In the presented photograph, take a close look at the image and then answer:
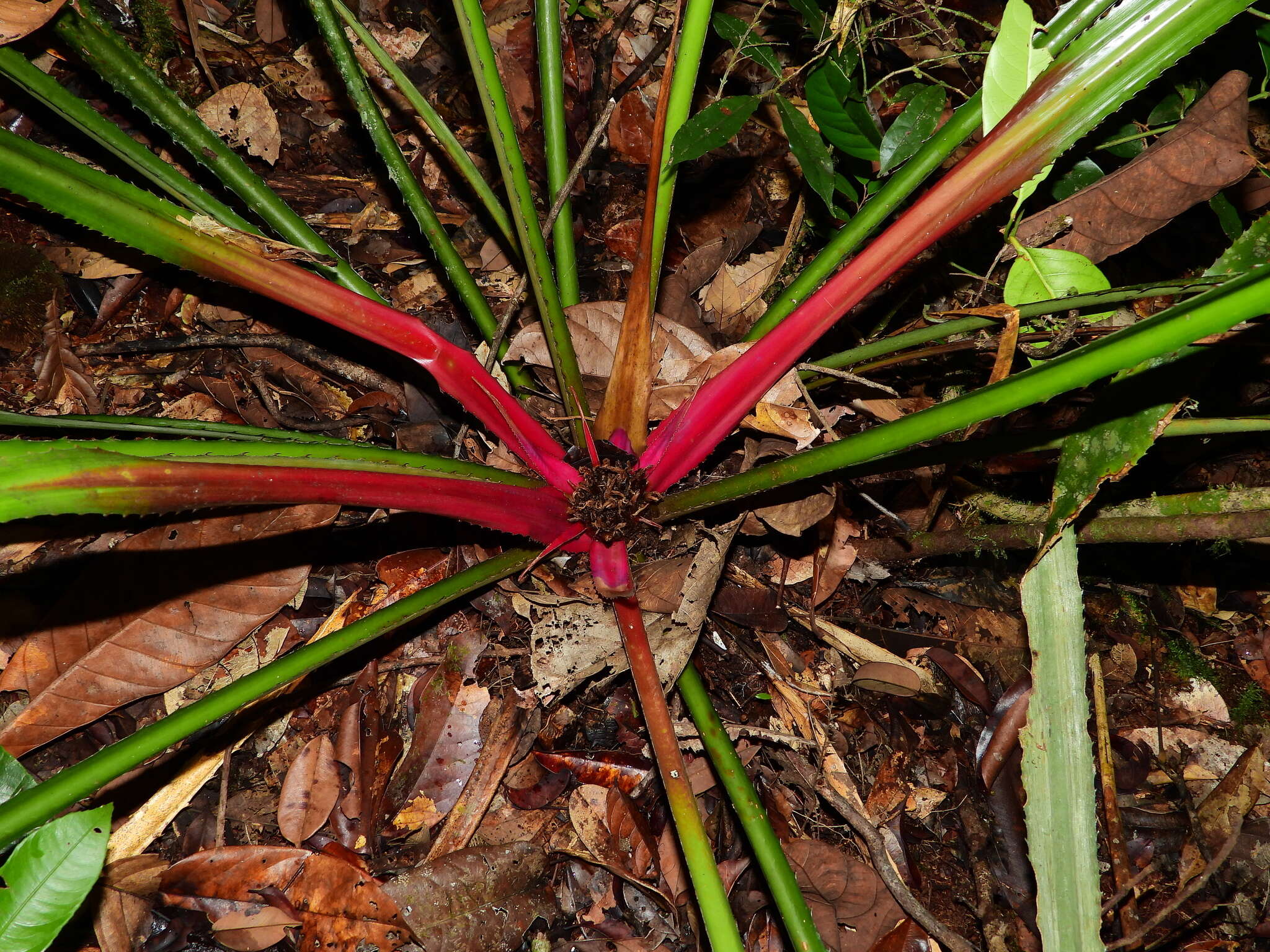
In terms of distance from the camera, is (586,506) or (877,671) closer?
(586,506)

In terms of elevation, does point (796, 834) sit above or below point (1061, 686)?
below

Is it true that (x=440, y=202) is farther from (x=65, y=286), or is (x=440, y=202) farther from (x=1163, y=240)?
(x=1163, y=240)

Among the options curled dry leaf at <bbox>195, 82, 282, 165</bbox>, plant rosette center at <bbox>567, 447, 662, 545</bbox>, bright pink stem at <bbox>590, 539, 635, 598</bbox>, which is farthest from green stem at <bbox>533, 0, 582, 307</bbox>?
curled dry leaf at <bbox>195, 82, 282, 165</bbox>

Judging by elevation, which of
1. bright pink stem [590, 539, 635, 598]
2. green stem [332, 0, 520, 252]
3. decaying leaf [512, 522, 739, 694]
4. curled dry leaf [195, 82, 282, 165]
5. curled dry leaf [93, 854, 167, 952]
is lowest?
curled dry leaf [93, 854, 167, 952]

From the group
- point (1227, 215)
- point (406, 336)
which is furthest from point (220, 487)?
point (1227, 215)

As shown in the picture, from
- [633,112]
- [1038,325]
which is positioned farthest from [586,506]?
[633,112]

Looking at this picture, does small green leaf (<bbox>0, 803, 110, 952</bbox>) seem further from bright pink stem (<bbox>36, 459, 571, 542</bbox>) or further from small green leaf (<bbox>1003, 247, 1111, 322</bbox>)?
small green leaf (<bbox>1003, 247, 1111, 322</bbox>)
